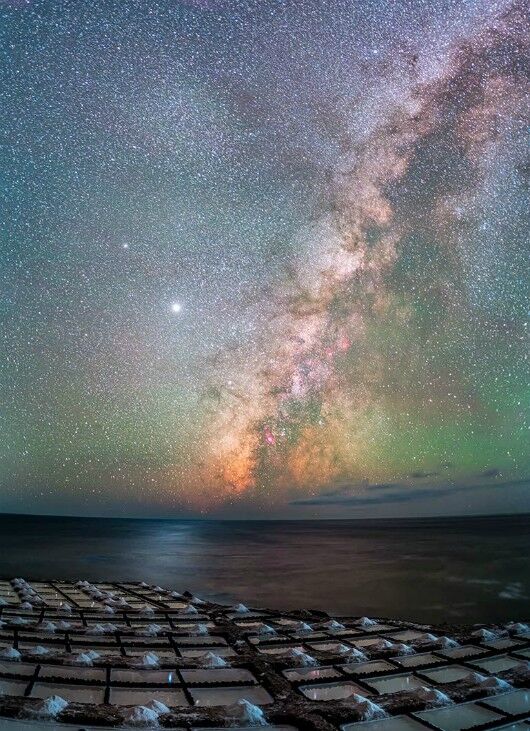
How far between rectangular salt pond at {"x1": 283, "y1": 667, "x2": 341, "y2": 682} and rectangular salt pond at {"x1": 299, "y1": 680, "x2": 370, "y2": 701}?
19 cm

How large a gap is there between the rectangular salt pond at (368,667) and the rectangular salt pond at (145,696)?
2500 millimetres

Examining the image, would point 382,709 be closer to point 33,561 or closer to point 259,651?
point 259,651

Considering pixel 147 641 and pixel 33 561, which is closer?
pixel 147 641

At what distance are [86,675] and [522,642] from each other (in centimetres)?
768

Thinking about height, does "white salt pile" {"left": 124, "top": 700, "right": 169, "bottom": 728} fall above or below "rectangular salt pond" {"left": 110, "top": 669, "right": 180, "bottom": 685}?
above

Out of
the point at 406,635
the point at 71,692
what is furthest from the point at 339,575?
the point at 71,692

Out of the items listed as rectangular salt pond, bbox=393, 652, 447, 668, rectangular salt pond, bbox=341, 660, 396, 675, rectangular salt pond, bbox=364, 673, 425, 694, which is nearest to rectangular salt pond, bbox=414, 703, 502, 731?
rectangular salt pond, bbox=364, 673, 425, 694

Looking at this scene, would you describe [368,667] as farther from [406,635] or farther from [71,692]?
[71,692]

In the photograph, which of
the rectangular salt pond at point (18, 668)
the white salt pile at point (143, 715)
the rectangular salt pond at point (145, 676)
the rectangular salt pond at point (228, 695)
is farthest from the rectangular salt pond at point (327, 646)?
the rectangular salt pond at point (18, 668)

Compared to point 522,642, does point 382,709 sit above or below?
above

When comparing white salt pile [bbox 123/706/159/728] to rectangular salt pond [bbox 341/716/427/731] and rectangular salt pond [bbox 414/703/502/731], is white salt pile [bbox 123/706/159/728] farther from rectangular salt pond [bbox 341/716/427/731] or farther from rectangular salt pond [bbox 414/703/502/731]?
rectangular salt pond [bbox 414/703/502/731]

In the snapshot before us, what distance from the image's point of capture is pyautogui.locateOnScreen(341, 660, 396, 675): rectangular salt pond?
7.03 meters

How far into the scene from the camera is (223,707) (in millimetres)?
5184

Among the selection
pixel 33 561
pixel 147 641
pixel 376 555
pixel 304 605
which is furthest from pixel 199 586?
pixel 147 641
